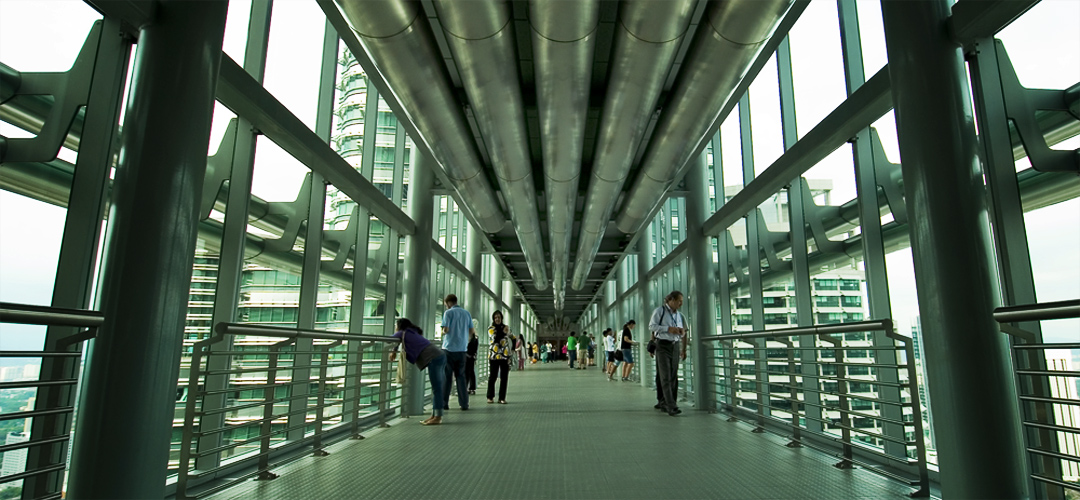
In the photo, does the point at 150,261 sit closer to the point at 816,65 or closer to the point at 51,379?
the point at 51,379

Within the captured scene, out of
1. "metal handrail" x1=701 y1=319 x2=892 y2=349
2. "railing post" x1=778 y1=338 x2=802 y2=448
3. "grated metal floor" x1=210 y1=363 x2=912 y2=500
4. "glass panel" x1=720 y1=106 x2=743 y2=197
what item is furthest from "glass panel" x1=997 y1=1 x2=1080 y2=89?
"glass panel" x1=720 y1=106 x2=743 y2=197

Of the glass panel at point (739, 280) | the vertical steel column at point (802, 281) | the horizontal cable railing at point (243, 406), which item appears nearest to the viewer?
the horizontal cable railing at point (243, 406)

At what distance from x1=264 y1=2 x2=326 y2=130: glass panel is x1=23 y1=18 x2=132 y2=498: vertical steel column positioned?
1.65 m

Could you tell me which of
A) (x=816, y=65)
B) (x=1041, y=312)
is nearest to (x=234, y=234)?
(x=1041, y=312)

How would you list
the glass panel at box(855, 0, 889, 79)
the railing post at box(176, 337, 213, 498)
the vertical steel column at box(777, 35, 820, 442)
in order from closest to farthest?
the railing post at box(176, 337, 213, 498) < the glass panel at box(855, 0, 889, 79) < the vertical steel column at box(777, 35, 820, 442)

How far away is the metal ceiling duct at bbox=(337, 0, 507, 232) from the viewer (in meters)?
3.11

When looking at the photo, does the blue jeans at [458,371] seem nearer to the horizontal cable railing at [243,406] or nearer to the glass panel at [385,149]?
the horizontal cable railing at [243,406]

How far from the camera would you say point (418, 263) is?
788 centimetres

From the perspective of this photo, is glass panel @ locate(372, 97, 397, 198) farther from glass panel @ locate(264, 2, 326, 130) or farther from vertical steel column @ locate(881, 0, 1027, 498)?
vertical steel column @ locate(881, 0, 1027, 498)

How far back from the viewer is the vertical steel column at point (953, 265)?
2.60 m

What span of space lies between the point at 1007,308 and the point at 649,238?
11.7 meters

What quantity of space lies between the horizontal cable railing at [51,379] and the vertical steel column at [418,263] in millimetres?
4921

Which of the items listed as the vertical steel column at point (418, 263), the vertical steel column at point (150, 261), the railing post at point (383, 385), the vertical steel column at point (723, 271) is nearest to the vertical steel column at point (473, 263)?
the vertical steel column at point (418, 263)

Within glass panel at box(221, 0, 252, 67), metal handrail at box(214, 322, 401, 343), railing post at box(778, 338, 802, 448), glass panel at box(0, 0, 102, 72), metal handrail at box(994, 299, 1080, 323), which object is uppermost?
glass panel at box(221, 0, 252, 67)
